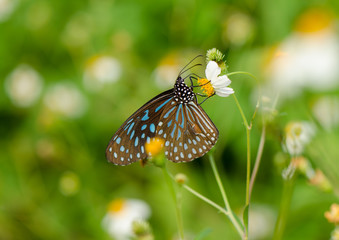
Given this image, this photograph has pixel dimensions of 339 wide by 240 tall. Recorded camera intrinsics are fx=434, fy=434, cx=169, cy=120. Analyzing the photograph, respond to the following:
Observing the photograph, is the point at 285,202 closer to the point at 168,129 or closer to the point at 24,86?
the point at 168,129

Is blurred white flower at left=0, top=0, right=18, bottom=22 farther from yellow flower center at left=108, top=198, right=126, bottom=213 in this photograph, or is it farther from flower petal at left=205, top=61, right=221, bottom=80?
flower petal at left=205, top=61, right=221, bottom=80

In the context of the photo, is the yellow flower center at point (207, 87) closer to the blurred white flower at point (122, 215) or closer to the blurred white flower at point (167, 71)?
the blurred white flower at point (122, 215)

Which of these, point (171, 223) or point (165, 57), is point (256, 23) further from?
point (171, 223)

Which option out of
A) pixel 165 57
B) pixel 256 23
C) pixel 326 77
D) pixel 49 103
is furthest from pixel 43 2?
pixel 326 77

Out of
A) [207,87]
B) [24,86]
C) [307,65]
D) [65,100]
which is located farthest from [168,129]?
[24,86]

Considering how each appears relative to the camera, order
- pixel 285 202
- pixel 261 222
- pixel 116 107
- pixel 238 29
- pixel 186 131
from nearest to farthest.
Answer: pixel 285 202 → pixel 186 131 → pixel 261 222 → pixel 238 29 → pixel 116 107

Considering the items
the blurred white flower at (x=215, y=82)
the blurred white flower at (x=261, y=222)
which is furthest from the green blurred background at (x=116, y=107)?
the blurred white flower at (x=215, y=82)

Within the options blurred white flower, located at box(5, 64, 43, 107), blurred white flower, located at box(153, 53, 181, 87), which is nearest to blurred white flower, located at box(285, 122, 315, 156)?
blurred white flower, located at box(153, 53, 181, 87)
